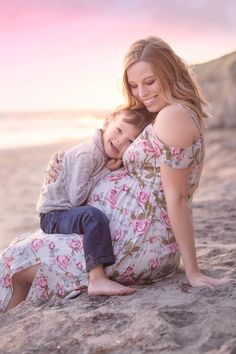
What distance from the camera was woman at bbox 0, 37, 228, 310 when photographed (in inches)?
132

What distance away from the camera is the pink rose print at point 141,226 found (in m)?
3.44

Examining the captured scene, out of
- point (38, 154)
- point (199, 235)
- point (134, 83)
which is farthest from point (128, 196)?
point (38, 154)

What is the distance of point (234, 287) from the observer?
322 cm

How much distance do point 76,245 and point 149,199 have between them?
1.36 ft

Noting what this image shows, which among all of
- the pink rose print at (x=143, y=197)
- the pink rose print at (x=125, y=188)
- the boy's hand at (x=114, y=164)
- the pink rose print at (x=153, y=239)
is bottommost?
the pink rose print at (x=153, y=239)

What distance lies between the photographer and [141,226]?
344cm

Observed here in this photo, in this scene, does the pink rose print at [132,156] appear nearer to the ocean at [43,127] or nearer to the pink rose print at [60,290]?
the pink rose print at [60,290]

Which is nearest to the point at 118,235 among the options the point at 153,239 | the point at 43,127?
the point at 153,239

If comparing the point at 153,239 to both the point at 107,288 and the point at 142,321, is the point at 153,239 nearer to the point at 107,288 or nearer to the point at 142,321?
the point at 107,288

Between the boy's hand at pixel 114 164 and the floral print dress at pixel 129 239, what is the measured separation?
0.07 metres

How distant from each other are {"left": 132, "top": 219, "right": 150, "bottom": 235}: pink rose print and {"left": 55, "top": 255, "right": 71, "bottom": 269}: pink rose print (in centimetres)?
36

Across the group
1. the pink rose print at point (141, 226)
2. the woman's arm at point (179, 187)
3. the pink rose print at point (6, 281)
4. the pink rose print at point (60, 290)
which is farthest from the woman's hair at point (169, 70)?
the pink rose print at point (6, 281)

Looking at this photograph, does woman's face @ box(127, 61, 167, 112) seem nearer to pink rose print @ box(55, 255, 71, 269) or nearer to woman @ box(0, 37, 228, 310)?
woman @ box(0, 37, 228, 310)

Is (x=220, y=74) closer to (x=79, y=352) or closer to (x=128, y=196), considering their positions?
(x=128, y=196)
